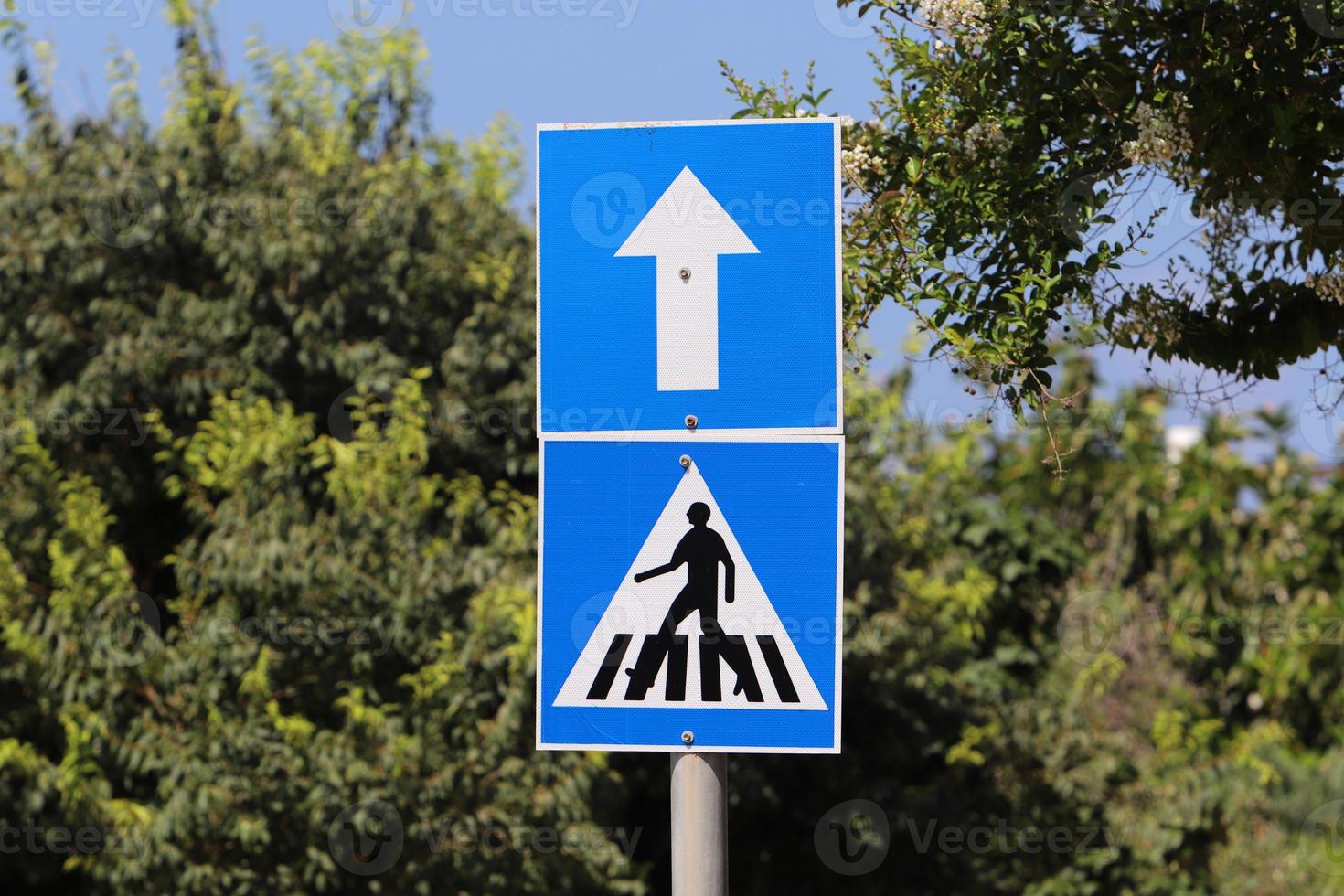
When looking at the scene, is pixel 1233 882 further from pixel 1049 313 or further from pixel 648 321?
pixel 648 321

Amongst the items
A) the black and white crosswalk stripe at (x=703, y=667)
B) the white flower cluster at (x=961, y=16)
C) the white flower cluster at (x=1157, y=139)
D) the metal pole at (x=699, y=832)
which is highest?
the white flower cluster at (x=961, y=16)

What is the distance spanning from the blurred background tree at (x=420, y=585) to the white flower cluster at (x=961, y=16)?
15.2ft

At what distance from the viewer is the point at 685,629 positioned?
258cm

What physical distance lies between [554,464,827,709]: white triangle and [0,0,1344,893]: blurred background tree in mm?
4871

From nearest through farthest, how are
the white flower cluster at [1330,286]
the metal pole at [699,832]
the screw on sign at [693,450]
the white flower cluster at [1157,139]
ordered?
the metal pole at [699,832], the screw on sign at [693,450], the white flower cluster at [1157,139], the white flower cluster at [1330,286]

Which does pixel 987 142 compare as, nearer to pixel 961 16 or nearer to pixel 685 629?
pixel 961 16

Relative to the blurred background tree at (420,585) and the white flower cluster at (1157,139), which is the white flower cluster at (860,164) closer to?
the white flower cluster at (1157,139)

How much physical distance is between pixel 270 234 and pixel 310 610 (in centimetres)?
263

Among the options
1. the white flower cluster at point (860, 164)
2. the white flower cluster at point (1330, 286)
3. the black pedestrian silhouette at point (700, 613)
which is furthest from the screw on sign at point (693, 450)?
the white flower cluster at point (1330, 286)

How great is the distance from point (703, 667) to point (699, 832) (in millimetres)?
274

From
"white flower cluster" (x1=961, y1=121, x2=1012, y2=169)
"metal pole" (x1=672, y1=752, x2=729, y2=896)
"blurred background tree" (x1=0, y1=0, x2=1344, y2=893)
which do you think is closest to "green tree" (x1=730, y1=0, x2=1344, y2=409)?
"white flower cluster" (x1=961, y1=121, x2=1012, y2=169)

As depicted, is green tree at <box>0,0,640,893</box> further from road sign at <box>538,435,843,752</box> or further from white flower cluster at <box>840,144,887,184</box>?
road sign at <box>538,435,843,752</box>

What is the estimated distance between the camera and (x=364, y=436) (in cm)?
826

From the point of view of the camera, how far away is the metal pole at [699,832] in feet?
8.07
